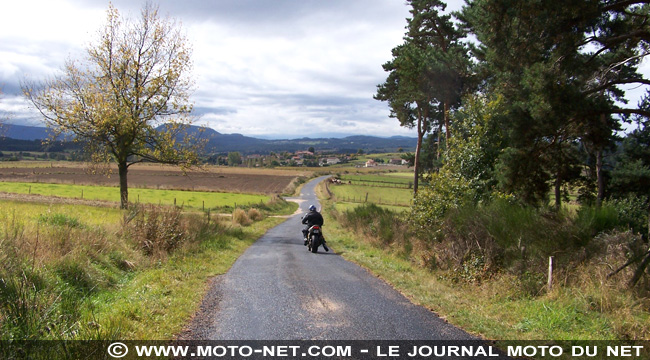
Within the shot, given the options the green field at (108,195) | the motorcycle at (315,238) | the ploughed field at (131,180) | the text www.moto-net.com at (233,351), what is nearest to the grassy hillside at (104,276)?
the text www.moto-net.com at (233,351)

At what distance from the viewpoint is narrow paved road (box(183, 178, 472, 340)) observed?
538cm

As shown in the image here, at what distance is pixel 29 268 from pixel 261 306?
150 inches

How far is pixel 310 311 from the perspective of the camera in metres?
6.34

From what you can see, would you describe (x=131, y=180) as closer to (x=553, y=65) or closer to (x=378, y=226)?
(x=378, y=226)

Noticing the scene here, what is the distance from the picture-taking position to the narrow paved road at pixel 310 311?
5.38 m

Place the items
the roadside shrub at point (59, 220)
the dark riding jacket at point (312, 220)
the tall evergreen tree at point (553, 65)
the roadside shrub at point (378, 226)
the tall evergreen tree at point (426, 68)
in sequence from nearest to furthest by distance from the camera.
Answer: the tall evergreen tree at point (553, 65)
the roadside shrub at point (59, 220)
the roadside shrub at point (378, 226)
the dark riding jacket at point (312, 220)
the tall evergreen tree at point (426, 68)

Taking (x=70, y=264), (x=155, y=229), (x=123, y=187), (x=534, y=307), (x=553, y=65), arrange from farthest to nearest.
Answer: (x=123, y=187), (x=155, y=229), (x=553, y=65), (x=70, y=264), (x=534, y=307)

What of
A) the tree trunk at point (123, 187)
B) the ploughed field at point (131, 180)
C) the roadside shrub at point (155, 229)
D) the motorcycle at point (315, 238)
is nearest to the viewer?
the roadside shrub at point (155, 229)

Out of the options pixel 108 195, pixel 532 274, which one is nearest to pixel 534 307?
pixel 532 274

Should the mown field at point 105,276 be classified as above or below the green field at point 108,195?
above

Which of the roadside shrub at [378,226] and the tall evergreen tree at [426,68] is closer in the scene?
the roadside shrub at [378,226]

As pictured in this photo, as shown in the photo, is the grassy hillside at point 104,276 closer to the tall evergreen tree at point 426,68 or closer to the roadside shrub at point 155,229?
the roadside shrub at point 155,229

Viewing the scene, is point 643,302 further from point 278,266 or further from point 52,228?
point 52,228

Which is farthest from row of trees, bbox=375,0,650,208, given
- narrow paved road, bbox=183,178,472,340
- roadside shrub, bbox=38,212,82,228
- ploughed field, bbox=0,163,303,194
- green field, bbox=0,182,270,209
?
ploughed field, bbox=0,163,303,194
